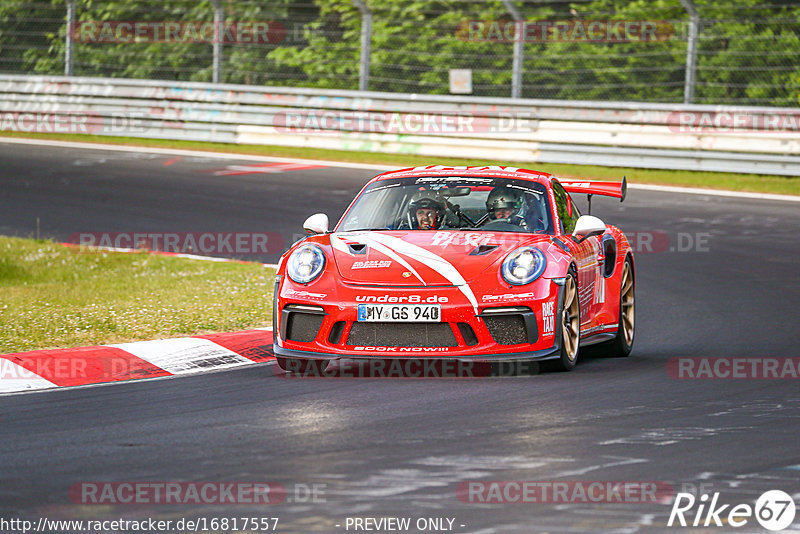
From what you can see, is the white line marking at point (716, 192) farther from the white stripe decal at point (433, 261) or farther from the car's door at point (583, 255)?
the white stripe decal at point (433, 261)

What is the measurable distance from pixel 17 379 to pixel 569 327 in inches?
125

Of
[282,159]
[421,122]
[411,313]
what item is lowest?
[411,313]

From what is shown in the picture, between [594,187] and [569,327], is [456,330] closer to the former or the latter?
[569,327]

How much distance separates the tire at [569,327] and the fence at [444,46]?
1262 cm

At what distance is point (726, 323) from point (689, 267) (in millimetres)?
3090

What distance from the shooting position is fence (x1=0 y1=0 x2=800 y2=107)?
1994 centimetres

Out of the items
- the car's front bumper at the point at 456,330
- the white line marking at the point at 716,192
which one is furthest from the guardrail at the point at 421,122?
the car's front bumper at the point at 456,330

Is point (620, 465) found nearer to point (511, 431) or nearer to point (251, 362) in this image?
point (511, 431)

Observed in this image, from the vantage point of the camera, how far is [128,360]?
8242mm

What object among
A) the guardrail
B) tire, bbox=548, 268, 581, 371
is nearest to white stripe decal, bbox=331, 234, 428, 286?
tire, bbox=548, 268, 581, 371

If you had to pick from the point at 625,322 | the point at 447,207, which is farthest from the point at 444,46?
the point at 447,207

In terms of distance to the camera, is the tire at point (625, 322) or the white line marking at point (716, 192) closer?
the tire at point (625, 322)

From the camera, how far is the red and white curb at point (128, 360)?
770 cm

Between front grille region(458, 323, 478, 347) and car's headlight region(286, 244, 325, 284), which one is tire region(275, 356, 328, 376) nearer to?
car's headlight region(286, 244, 325, 284)
